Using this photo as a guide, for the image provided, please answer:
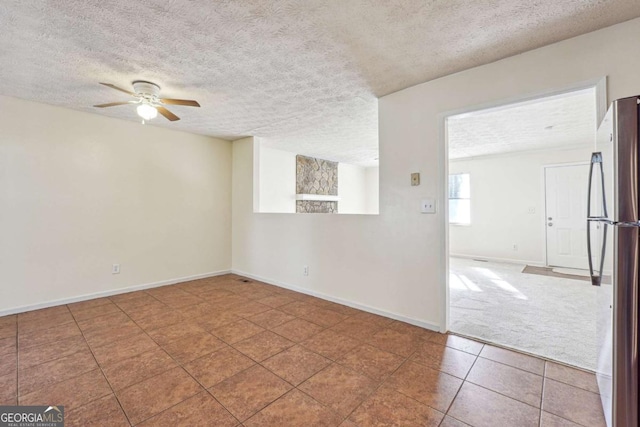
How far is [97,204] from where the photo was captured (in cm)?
369

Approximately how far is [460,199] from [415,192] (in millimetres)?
4782

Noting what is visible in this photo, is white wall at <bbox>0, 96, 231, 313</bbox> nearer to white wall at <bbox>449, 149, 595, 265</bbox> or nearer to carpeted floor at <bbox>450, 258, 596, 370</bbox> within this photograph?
carpeted floor at <bbox>450, 258, 596, 370</bbox>

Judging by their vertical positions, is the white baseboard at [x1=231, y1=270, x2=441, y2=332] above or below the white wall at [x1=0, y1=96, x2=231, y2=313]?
below

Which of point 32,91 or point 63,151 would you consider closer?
point 32,91

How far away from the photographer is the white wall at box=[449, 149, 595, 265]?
18.7 feet

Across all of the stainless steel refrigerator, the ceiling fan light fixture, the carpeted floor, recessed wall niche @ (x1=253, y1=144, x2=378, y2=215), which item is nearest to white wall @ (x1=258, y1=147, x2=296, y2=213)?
recessed wall niche @ (x1=253, y1=144, x2=378, y2=215)

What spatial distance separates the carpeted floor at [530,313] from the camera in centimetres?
240

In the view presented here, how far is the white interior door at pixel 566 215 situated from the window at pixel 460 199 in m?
1.50

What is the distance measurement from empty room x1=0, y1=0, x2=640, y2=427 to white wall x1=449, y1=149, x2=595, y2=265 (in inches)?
25.3

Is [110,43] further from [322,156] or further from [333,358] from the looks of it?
[322,156]

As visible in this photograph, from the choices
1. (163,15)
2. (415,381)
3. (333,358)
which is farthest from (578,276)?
(163,15)

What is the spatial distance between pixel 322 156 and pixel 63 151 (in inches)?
182

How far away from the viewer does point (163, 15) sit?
1772 millimetres

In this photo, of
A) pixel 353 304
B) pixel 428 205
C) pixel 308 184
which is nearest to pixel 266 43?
pixel 428 205
